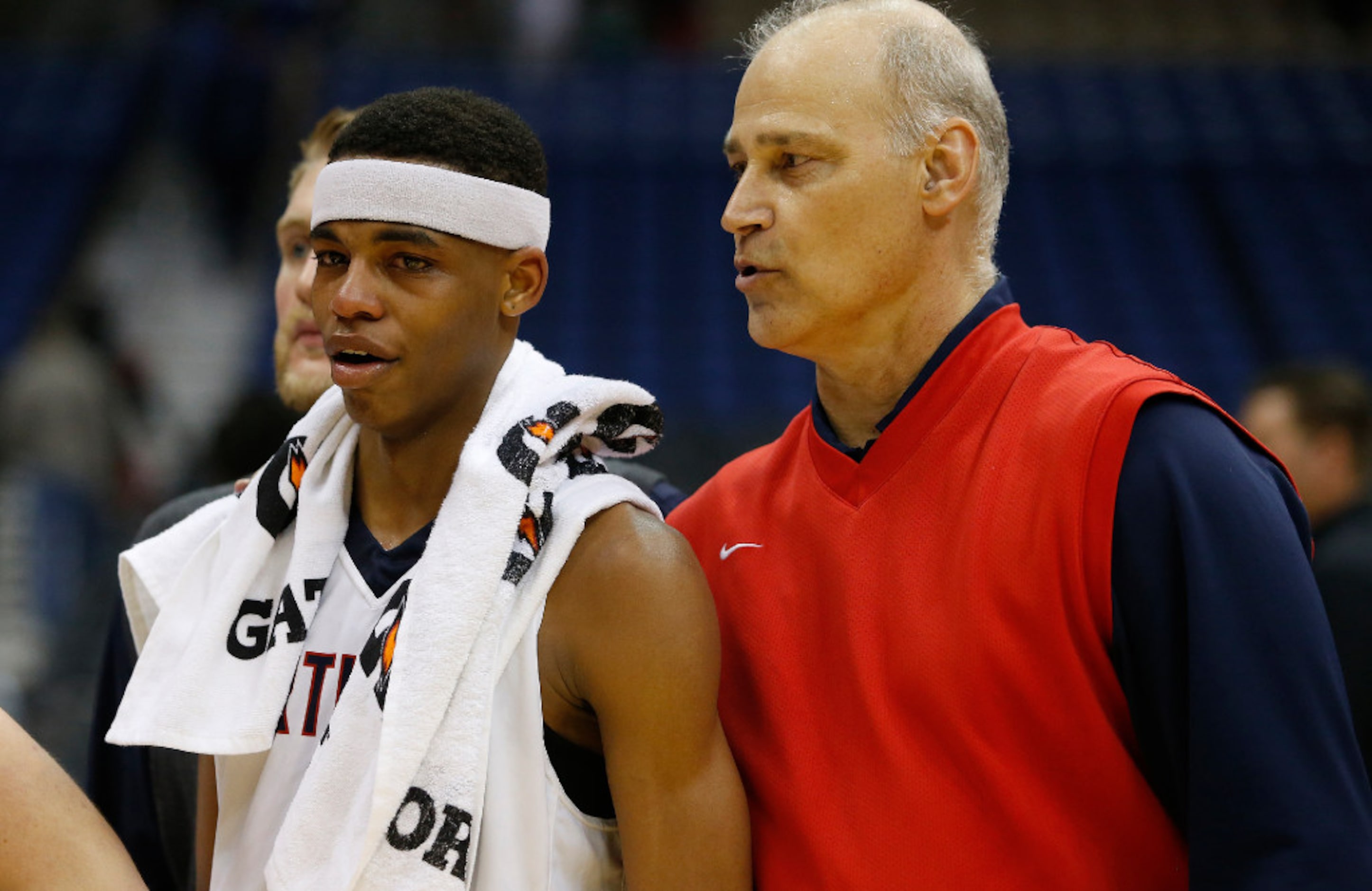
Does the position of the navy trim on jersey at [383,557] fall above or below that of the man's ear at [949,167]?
below

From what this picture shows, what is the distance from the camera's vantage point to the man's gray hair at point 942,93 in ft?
6.86

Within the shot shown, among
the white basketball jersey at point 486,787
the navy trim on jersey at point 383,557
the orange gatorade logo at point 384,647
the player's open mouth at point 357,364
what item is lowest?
the white basketball jersey at point 486,787

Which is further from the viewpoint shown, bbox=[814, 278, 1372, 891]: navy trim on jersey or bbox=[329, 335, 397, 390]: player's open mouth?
bbox=[329, 335, 397, 390]: player's open mouth

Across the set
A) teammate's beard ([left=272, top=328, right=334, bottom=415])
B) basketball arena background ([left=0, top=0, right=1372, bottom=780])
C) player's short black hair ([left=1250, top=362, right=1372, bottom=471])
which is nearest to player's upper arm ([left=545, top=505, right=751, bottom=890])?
teammate's beard ([left=272, top=328, right=334, bottom=415])

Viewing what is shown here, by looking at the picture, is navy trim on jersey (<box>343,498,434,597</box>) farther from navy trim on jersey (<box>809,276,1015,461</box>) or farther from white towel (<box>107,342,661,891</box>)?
navy trim on jersey (<box>809,276,1015,461</box>)

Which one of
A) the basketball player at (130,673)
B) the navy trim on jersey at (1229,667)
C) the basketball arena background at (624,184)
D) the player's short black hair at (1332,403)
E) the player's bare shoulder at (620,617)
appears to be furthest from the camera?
the basketball arena background at (624,184)

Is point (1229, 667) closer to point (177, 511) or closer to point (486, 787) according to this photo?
point (486, 787)

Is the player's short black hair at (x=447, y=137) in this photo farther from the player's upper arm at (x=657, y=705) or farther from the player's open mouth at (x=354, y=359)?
the player's upper arm at (x=657, y=705)

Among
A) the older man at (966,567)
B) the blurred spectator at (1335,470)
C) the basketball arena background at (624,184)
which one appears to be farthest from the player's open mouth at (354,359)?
the basketball arena background at (624,184)

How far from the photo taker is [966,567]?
6.14ft

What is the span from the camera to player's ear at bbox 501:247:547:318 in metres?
→ 2.16

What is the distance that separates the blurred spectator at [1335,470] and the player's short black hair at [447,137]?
7.74 feet

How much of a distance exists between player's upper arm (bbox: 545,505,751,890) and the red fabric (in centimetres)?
11

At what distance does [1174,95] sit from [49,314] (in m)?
8.31
